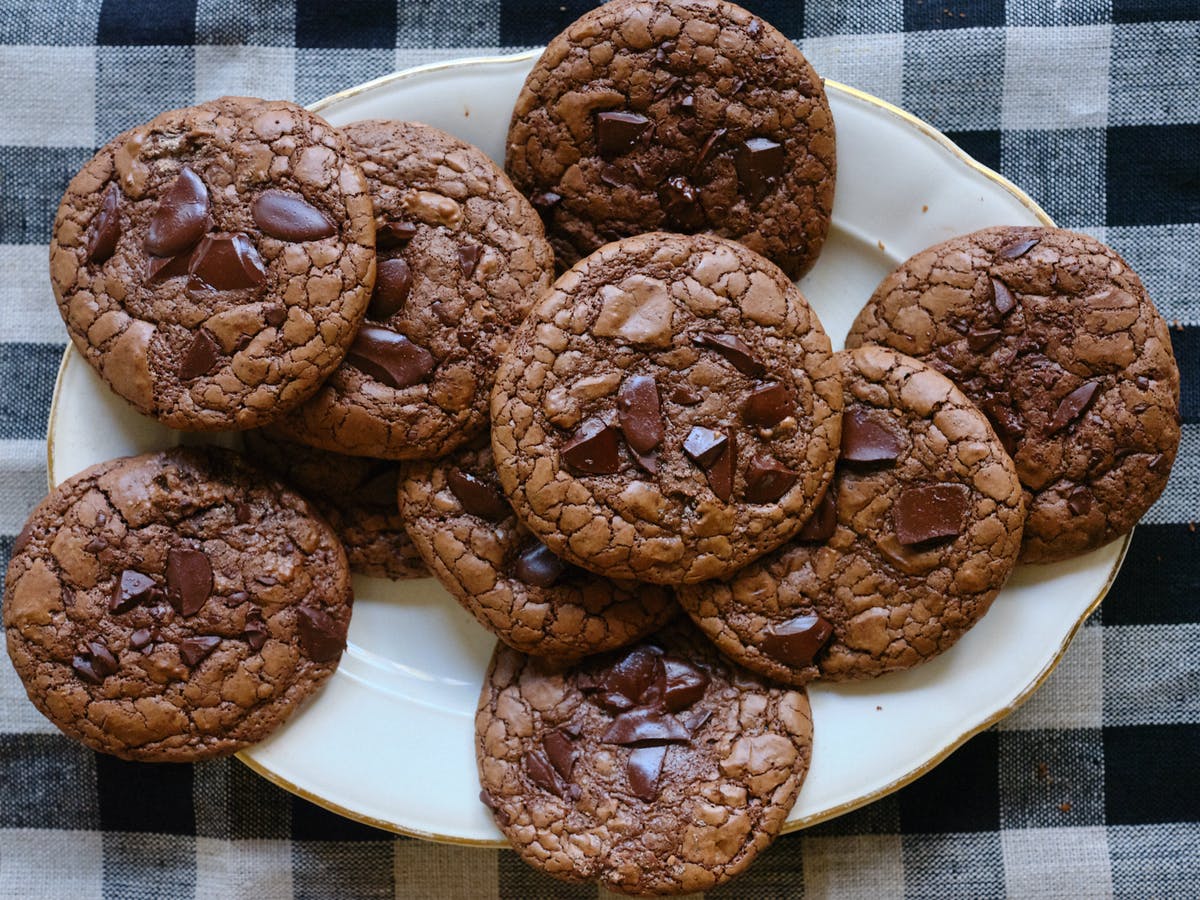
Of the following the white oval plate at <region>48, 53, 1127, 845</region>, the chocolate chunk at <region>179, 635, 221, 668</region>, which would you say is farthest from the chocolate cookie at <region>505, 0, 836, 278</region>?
the chocolate chunk at <region>179, 635, 221, 668</region>

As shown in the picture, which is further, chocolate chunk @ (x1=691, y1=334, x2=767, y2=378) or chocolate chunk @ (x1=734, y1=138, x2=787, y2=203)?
chocolate chunk @ (x1=734, y1=138, x2=787, y2=203)

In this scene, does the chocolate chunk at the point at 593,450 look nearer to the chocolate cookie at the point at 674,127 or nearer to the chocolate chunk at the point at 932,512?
the chocolate cookie at the point at 674,127

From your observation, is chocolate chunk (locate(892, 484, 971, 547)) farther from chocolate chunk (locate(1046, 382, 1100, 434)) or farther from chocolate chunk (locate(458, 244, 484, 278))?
chocolate chunk (locate(458, 244, 484, 278))

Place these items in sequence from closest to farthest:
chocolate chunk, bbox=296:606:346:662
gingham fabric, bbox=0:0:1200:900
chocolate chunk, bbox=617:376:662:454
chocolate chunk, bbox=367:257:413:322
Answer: chocolate chunk, bbox=617:376:662:454
chocolate chunk, bbox=367:257:413:322
chocolate chunk, bbox=296:606:346:662
gingham fabric, bbox=0:0:1200:900

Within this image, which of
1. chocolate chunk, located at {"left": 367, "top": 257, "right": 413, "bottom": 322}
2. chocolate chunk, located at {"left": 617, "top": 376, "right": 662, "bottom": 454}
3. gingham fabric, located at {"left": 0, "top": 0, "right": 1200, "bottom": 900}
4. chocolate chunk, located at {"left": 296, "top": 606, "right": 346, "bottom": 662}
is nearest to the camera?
chocolate chunk, located at {"left": 617, "top": 376, "right": 662, "bottom": 454}

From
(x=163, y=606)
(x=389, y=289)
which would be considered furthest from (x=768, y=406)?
(x=163, y=606)
